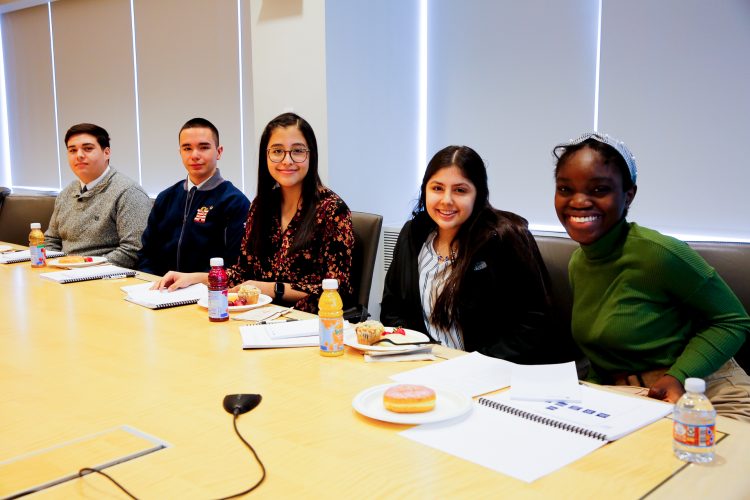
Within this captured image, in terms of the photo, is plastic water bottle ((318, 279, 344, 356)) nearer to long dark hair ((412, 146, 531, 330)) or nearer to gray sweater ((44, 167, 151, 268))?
long dark hair ((412, 146, 531, 330))

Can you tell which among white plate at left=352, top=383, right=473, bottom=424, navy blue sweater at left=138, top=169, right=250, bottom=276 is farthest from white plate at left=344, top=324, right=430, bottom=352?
navy blue sweater at left=138, top=169, right=250, bottom=276

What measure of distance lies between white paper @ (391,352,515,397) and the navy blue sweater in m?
1.78

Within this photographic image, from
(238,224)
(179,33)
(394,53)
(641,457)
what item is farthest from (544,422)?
(179,33)

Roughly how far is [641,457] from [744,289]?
0.91 m

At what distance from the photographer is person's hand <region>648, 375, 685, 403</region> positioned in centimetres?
152

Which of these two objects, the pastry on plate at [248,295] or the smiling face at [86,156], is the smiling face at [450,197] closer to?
the pastry on plate at [248,295]

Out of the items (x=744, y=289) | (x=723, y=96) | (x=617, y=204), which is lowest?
(x=744, y=289)

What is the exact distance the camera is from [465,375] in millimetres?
1443

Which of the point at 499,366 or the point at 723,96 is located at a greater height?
the point at 723,96

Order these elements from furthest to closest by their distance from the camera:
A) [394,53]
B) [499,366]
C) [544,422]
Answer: [394,53]
[499,366]
[544,422]

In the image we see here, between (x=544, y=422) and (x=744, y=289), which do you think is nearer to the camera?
(x=544, y=422)

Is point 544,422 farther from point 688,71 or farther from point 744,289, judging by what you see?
point 688,71

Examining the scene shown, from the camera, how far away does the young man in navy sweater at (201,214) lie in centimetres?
316

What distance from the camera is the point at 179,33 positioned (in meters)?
5.00
